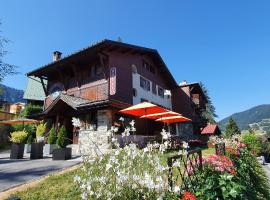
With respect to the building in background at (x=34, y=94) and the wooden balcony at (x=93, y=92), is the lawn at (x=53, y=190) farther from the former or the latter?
the building in background at (x=34, y=94)

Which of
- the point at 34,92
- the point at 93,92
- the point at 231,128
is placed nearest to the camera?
the point at 93,92

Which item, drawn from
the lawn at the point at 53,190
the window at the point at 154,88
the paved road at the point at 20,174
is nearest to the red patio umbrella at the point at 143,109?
the paved road at the point at 20,174

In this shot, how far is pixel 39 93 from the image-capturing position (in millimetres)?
35125

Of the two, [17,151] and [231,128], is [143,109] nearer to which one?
[17,151]

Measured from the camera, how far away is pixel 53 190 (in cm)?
657

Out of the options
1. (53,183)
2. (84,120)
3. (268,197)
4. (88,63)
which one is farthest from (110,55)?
(268,197)

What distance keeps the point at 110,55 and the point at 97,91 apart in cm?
299

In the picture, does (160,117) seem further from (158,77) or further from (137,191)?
(137,191)

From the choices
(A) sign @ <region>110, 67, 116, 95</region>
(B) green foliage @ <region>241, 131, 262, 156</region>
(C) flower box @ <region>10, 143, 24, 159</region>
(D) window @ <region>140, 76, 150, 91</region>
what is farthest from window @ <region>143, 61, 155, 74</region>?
(C) flower box @ <region>10, 143, 24, 159</region>

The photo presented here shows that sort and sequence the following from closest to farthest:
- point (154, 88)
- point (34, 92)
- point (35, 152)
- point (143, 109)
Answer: point (35, 152)
point (143, 109)
point (154, 88)
point (34, 92)

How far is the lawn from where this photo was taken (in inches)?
241

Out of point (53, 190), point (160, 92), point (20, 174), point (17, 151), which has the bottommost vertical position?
point (53, 190)

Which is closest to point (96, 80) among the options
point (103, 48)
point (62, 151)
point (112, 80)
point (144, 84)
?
point (112, 80)

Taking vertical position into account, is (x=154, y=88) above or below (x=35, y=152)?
above
